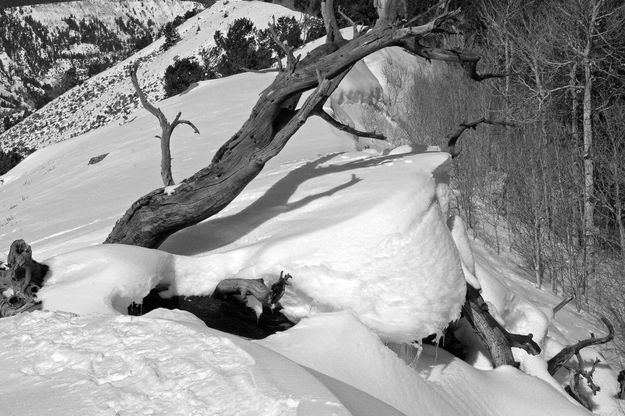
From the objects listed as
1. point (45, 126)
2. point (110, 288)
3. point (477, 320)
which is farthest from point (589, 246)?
point (45, 126)

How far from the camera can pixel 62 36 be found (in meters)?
99.8

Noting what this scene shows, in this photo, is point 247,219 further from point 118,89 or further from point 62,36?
point 62,36

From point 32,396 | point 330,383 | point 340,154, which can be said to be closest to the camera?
point 32,396

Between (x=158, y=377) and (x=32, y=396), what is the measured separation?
57 centimetres

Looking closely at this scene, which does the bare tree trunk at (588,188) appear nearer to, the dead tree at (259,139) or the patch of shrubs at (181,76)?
the dead tree at (259,139)

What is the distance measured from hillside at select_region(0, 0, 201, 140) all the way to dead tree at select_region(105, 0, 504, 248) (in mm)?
81226

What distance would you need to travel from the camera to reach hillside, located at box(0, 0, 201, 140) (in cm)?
8769

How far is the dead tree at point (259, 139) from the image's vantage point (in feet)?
18.2

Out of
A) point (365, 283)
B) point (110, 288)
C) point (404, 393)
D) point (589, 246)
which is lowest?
point (589, 246)

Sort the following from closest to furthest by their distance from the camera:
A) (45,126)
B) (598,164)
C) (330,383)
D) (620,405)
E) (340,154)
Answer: (330,383) < (620,405) < (340,154) < (598,164) < (45,126)

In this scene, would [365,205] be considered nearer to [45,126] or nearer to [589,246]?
[589,246]

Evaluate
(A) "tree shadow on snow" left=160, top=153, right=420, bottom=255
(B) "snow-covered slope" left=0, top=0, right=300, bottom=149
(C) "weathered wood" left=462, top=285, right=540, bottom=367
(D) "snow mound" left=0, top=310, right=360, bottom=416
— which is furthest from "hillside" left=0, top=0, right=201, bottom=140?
(D) "snow mound" left=0, top=310, right=360, bottom=416

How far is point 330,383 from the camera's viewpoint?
3117 millimetres

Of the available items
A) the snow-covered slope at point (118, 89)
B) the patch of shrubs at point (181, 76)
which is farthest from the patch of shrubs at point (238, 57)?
the snow-covered slope at point (118, 89)
